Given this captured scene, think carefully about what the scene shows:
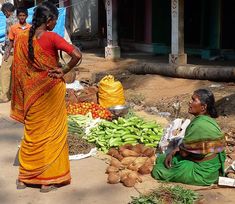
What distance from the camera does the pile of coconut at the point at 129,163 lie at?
5.20 m

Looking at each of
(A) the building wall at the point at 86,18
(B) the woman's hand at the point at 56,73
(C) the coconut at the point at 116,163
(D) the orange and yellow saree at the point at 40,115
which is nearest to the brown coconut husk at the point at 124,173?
(C) the coconut at the point at 116,163

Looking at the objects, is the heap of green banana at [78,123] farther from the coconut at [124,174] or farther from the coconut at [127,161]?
the coconut at [124,174]

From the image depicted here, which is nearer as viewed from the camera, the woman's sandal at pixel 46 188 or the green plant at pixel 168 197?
the green plant at pixel 168 197

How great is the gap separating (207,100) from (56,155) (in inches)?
65.3

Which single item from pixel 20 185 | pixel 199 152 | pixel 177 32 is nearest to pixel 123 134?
pixel 199 152

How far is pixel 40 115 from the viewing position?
4.81 meters

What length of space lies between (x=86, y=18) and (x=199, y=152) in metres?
15.8

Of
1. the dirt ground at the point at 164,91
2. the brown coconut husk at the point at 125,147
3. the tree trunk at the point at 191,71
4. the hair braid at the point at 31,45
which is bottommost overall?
the dirt ground at the point at 164,91

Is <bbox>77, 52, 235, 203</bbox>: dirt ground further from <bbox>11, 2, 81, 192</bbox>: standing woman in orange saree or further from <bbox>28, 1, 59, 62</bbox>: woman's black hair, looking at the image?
<bbox>28, 1, 59, 62</bbox>: woman's black hair

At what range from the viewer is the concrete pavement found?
15.7 feet

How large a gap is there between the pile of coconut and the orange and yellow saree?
635 millimetres

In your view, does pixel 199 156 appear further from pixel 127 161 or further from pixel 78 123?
pixel 78 123

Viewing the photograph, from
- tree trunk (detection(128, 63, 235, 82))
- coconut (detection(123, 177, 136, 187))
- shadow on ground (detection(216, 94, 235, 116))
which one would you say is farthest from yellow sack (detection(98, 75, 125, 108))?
coconut (detection(123, 177, 136, 187))

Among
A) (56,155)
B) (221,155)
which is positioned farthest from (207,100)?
(56,155)
